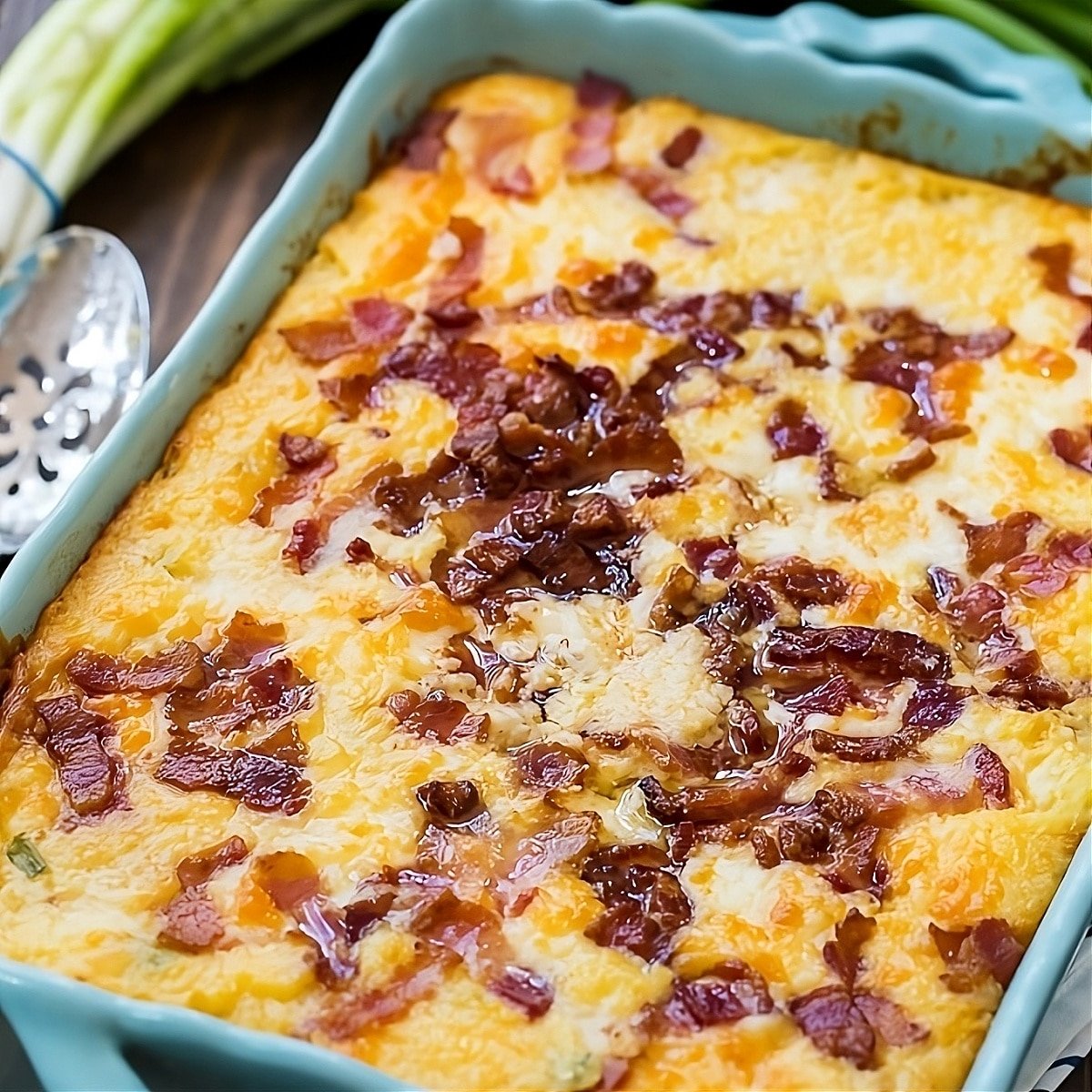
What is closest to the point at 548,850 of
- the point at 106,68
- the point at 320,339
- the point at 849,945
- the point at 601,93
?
the point at 849,945

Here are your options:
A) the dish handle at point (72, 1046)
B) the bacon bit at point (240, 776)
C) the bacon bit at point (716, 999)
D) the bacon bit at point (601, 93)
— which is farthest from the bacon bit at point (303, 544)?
the bacon bit at point (601, 93)

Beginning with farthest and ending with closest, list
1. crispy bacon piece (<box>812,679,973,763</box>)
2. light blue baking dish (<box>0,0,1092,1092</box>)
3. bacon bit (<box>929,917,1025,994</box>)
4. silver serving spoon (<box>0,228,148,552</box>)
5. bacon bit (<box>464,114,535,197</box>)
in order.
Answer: bacon bit (<box>464,114,535,197</box>), silver serving spoon (<box>0,228,148,552</box>), light blue baking dish (<box>0,0,1092,1092</box>), crispy bacon piece (<box>812,679,973,763</box>), bacon bit (<box>929,917,1025,994</box>)

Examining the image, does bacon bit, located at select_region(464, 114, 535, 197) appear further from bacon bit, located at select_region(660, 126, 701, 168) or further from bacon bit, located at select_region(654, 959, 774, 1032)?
bacon bit, located at select_region(654, 959, 774, 1032)

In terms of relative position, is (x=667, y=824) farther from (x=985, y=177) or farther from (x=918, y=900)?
(x=985, y=177)

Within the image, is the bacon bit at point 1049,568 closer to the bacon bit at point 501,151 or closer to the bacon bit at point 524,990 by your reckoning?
the bacon bit at point 524,990

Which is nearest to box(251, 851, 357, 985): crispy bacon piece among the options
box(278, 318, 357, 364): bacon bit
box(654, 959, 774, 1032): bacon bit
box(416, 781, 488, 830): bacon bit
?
box(416, 781, 488, 830): bacon bit

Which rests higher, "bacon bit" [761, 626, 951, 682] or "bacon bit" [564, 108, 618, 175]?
"bacon bit" [564, 108, 618, 175]

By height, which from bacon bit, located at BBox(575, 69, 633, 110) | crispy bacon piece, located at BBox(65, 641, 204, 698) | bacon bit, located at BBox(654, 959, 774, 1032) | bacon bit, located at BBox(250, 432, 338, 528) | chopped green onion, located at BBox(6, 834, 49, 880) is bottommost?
bacon bit, located at BBox(654, 959, 774, 1032)
